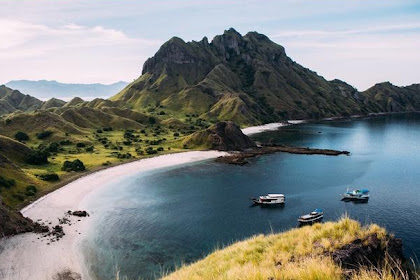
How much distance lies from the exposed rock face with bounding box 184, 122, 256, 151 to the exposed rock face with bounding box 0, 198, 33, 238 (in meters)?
108

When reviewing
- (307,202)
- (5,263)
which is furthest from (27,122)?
(307,202)

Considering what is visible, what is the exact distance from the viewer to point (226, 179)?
116 m

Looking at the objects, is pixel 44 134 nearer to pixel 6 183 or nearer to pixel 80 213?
pixel 6 183

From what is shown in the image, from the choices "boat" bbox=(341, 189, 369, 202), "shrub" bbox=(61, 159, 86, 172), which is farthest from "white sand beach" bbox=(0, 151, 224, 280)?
"boat" bbox=(341, 189, 369, 202)

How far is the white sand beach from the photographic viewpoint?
52031 mm

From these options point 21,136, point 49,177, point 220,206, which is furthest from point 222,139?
point 21,136

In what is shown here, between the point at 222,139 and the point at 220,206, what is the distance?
83429mm

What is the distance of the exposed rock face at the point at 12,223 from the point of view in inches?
2479

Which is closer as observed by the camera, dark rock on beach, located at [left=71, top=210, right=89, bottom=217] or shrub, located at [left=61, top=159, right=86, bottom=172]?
dark rock on beach, located at [left=71, top=210, right=89, bottom=217]

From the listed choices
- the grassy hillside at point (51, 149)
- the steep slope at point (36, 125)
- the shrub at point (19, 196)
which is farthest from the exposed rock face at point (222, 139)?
the shrub at point (19, 196)

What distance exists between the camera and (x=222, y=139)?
170125 mm

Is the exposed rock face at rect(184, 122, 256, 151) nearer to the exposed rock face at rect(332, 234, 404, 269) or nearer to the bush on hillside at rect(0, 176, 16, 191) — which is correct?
the bush on hillside at rect(0, 176, 16, 191)

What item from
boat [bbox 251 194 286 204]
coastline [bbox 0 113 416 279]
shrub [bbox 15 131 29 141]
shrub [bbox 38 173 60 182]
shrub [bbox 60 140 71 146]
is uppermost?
shrub [bbox 15 131 29 141]

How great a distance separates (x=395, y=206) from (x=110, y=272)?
236 feet
